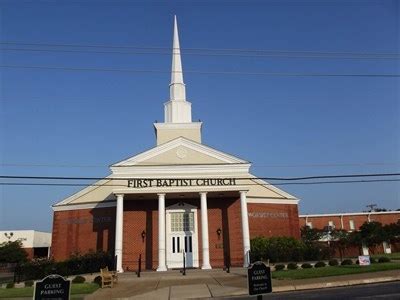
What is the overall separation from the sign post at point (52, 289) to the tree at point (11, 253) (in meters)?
59.8

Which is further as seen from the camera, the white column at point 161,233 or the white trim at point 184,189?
the white trim at point 184,189

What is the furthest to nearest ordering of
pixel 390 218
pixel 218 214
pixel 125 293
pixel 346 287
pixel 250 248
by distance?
pixel 390 218
pixel 218 214
pixel 250 248
pixel 125 293
pixel 346 287

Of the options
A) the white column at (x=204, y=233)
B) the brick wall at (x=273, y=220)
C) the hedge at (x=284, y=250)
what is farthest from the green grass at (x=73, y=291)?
the brick wall at (x=273, y=220)

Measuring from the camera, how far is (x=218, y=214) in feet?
109

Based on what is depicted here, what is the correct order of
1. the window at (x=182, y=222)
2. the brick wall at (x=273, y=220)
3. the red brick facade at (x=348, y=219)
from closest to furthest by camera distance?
the window at (x=182, y=222)
the brick wall at (x=273, y=220)
the red brick facade at (x=348, y=219)

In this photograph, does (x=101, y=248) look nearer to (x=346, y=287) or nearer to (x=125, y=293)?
(x=125, y=293)

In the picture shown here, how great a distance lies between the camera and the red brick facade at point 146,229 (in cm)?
3197

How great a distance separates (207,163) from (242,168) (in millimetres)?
2583

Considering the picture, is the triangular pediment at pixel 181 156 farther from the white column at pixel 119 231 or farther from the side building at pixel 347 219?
the side building at pixel 347 219

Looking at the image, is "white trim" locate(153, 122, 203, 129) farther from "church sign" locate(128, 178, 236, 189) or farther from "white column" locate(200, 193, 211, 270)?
"white column" locate(200, 193, 211, 270)

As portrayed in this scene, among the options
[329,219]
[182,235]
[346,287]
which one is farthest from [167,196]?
[329,219]

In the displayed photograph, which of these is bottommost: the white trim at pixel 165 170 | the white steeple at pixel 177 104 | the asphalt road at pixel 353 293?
the asphalt road at pixel 353 293

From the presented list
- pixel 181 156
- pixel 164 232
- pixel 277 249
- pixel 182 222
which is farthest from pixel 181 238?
pixel 277 249

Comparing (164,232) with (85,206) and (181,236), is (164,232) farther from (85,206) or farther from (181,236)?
(85,206)
